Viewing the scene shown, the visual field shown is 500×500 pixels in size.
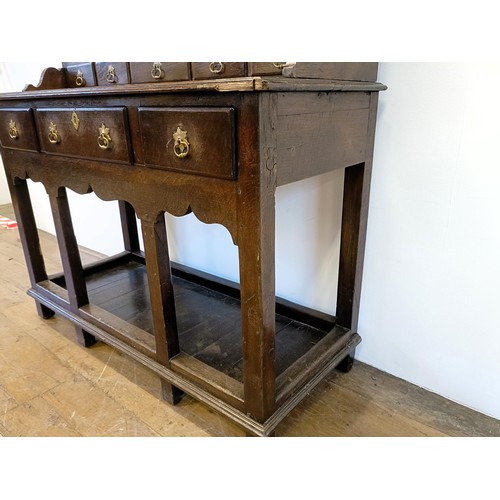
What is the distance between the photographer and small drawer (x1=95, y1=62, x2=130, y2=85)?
1.19 metres

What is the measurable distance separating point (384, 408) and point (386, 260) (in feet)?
1.42

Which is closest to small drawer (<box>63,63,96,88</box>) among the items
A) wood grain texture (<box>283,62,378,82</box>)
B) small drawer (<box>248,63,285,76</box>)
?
small drawer (<box>248,63,285,76</box>)

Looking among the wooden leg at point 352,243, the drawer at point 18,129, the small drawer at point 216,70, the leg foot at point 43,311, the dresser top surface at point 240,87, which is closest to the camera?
the dresser top surface at point 240,87

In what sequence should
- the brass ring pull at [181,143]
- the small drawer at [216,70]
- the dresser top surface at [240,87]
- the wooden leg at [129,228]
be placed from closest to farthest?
the dresser top surface at [240,87]
the brass ring pull at [181,143]
the small drawer at [216,70]
the wooden leg at [129,228]

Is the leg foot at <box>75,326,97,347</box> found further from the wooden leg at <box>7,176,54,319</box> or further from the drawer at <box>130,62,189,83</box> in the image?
the drawer at <box>130,62,189,83</box>

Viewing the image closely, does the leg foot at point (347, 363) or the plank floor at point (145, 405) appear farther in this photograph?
the leg foot at point (347, 363)

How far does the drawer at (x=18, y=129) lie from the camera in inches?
49.2

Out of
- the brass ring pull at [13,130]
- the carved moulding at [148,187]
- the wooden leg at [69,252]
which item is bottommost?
the wooden leg at [69,252]

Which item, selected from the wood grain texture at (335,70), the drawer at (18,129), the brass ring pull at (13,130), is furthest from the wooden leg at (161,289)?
the brass ring pull at (13,130)

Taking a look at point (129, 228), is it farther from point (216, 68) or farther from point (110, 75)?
point (216, 68)

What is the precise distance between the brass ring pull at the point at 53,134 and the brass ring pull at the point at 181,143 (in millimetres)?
532

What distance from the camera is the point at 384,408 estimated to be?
3.79 feet

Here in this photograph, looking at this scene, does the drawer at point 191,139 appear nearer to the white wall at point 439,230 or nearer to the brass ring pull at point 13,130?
the white wall at point 439,230

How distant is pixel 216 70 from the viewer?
3.10 feet
